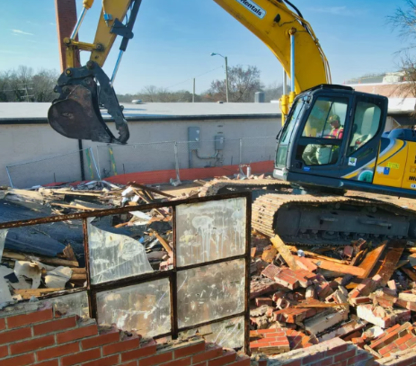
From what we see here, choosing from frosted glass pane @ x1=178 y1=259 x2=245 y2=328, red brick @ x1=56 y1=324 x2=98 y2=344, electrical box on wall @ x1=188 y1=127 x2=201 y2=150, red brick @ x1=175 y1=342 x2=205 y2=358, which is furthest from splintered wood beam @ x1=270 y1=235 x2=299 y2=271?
electrical box on wall @ x1=188 y1=127 x2=201 y2=150

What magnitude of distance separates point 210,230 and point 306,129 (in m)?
4.63

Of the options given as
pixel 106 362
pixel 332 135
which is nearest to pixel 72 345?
pixel 106 362

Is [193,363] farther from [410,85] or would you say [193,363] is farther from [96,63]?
[410,85]

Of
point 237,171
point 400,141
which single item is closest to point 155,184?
point 237,171

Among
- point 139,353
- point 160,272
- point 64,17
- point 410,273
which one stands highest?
point 64,17

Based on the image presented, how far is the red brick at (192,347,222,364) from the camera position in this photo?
3025 millimetres

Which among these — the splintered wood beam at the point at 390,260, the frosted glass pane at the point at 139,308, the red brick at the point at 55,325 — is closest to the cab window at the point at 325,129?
the splintered wood beam at the point at 390,260

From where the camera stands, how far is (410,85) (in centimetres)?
2359

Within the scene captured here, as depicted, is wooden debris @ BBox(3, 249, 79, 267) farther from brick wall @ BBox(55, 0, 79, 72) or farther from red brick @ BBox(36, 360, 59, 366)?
brick wall @ BBox(55, 0, 79, 72)

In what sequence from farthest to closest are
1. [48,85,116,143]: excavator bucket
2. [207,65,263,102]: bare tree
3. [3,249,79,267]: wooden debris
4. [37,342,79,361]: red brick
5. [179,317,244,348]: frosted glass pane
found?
1. [207,65,263,102]: bare tree
2. [48,85,116,143]: excavator bucket
3. [3,249,79,267]: wooden debris
4. [179,317,244,348]: frosted glass pane
5. [37,342,79,361]: red brick

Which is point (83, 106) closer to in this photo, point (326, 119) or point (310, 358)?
point (326, 119)

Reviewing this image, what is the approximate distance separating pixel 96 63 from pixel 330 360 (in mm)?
5970

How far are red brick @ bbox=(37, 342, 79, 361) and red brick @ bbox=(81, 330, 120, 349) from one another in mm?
60

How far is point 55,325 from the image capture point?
2.52m
